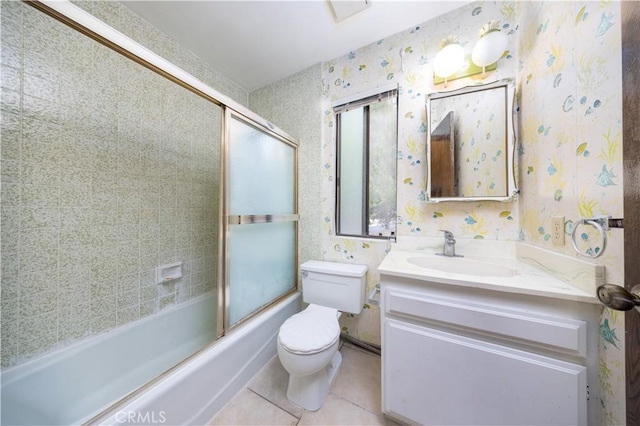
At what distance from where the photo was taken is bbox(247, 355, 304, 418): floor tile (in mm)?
1118

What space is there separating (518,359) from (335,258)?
1.14 metres

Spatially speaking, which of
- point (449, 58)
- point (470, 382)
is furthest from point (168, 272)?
point (449, 58)

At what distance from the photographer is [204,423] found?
1015mm

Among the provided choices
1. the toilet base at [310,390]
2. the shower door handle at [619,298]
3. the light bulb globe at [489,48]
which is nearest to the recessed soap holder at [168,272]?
the toilet base at [310,390]

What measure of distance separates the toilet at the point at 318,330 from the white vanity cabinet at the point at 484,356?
0.34m

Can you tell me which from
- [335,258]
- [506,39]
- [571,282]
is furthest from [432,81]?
[335,258]

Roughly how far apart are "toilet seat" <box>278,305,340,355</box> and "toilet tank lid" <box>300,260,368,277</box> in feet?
0.87

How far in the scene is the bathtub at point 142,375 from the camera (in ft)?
2.95

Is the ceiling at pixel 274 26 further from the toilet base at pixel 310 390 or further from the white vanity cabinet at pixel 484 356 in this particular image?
the toilet base at pixel 310 390

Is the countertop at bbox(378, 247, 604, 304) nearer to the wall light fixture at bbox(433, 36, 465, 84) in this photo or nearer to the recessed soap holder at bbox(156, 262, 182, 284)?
the wall light fixture at bbox(433, 36, 465, 84)
